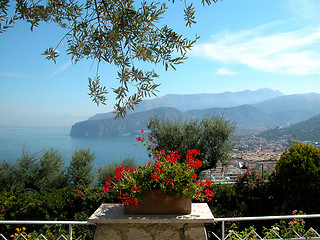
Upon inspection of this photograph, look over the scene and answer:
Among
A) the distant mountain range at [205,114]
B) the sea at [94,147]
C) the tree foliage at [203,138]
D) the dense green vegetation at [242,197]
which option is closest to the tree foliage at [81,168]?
the sea at [94,147]

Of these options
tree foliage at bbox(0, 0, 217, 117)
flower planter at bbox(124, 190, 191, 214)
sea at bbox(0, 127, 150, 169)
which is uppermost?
tree foliage at bbox(0, 0, 217, 117)

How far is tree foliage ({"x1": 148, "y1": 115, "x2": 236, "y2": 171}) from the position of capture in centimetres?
955

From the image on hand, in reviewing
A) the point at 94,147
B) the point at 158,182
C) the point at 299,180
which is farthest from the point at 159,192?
the point at 94,147

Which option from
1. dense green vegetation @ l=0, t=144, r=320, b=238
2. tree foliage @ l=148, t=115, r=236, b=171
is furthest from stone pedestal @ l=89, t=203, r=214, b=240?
tree foliage @ l=148, t=115, r=236, b=171

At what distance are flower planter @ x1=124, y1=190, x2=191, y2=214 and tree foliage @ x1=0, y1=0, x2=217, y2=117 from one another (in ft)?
2.83

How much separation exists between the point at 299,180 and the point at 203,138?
4.62 metres

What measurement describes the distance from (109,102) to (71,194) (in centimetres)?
351

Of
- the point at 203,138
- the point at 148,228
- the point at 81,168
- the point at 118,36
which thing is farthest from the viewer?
the point at 203,138

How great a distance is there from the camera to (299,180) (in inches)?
207

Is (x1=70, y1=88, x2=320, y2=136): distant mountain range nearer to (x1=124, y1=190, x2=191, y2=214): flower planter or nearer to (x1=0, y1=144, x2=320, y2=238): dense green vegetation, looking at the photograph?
(x1=124, y1=190, x2=191, y2=214): flower planter

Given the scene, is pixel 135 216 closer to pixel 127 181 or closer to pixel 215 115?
pixel 127 181

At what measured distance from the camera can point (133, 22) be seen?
6.20ft

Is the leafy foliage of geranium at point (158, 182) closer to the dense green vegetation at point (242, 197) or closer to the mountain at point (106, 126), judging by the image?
the dense green vegetation at point (242, 197)

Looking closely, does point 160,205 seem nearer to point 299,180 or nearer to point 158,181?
point 158,181
